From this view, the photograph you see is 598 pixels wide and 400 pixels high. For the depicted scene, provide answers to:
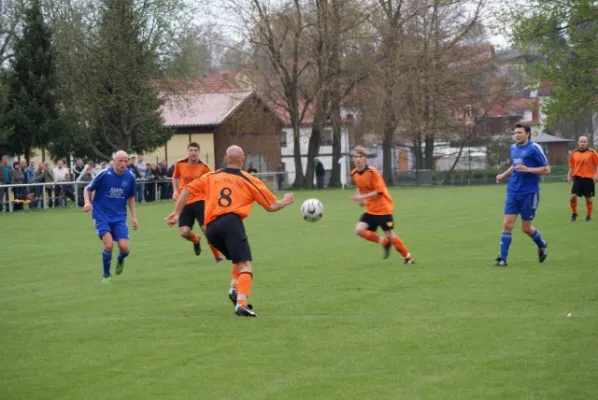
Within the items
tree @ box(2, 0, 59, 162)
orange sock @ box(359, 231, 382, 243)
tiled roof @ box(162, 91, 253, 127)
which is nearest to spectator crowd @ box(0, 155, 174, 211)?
tree @ box(2, 0, 59, 162)

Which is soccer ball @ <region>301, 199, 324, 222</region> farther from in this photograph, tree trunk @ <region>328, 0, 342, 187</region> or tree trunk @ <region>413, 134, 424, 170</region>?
tree trunk @ <region>413, 134, 424, 170</region>

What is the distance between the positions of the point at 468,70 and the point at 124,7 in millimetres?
19606

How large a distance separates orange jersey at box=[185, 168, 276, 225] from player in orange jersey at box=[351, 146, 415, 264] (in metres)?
4.34

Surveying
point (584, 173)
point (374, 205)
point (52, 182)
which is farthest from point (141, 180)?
point (374, 205)

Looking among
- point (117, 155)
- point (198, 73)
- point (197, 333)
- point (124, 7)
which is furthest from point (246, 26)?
point (197, 333)

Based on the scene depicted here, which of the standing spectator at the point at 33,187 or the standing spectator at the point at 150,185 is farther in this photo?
the standing spectator at the point at 150,185

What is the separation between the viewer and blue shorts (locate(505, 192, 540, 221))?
42.8 feet

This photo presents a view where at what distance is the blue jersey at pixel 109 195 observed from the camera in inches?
499

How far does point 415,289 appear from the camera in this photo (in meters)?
11.0

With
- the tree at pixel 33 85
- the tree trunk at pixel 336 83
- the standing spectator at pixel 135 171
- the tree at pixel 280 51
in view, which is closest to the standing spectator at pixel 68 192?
the standing spectator at pixel 135 171

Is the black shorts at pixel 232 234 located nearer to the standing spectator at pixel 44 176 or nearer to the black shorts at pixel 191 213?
the black shorts at pixel 191 213

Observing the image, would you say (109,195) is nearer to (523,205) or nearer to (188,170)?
(188,170)

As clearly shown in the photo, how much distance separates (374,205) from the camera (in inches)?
555

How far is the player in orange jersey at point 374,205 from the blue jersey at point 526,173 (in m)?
1.84
